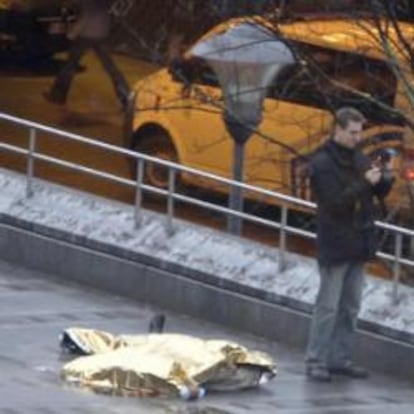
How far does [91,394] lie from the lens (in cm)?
1257

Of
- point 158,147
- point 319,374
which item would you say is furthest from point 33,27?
point 319,374

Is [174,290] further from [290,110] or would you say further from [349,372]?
[290,110]

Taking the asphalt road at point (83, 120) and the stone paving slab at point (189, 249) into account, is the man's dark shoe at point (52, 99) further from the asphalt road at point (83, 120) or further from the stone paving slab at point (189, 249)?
the stone paving slab at point (189, 249)

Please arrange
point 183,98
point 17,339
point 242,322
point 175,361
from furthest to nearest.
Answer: point 183,98
point 242,322
point 17,339
point 175,361

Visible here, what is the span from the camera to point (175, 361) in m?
12.8

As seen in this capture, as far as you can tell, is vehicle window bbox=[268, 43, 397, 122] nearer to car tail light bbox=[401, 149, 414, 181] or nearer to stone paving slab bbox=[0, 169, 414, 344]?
car tail light bbox=[401, 149, 414, 181]

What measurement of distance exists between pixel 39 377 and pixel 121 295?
10.1ft

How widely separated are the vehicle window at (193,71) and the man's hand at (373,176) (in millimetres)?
7614

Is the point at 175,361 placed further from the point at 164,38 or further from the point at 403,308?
the point at 164,38

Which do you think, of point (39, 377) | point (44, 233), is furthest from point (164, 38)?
point (39, 377)

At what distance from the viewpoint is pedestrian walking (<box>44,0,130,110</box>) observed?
89.5ft

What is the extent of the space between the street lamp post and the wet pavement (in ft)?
4.01

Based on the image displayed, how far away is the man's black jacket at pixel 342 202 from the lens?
13406mm

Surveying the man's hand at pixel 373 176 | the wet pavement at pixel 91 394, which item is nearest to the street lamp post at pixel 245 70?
the wet pavement at pixel 91 394
